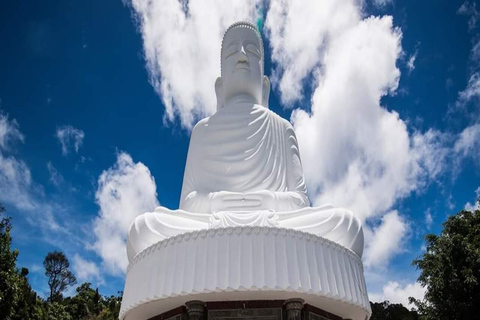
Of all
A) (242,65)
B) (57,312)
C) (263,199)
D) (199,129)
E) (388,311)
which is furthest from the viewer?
(388,311)

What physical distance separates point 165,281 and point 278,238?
1.60 meters

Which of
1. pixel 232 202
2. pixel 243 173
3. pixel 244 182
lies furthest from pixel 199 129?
pixel 232 202

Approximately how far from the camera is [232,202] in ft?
25.1

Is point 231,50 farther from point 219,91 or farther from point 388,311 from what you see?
point 388,311

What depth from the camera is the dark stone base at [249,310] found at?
602 centimetres

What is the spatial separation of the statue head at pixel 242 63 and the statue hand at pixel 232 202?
3528 mm

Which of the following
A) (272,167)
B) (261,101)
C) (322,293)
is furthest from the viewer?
(261,101)

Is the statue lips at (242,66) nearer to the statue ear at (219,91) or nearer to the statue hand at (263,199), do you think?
the statue ear at (219,91)

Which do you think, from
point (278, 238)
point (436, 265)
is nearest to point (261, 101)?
point (278, 238)

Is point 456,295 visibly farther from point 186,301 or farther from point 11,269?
point 11,269

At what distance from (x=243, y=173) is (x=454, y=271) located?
8.13 m

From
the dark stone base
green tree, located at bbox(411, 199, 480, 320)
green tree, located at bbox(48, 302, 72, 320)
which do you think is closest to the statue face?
the dark stone base

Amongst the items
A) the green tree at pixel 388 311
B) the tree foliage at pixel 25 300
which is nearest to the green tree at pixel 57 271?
the tree foliage at pixel 25 300

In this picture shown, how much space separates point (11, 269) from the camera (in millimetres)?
11836
